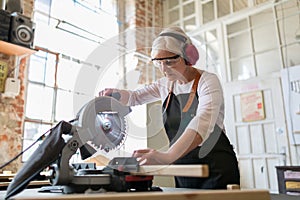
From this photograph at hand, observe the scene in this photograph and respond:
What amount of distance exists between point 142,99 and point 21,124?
2062mm

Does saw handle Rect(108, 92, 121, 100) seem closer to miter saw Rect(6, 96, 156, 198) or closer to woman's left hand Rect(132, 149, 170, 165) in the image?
miter saw Rect(6, 96, 156, 198)

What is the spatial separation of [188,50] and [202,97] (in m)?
0.15

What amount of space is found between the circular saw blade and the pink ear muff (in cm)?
27

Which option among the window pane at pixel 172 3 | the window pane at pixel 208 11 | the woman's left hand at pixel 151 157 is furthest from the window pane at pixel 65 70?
the woman's left hand at pixel 151 157

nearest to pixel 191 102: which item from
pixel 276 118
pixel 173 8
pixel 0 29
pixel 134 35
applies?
pixel 134 35

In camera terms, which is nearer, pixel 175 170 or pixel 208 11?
pixel 175 170

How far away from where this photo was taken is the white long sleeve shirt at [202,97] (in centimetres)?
73

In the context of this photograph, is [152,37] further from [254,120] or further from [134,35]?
[254,120]

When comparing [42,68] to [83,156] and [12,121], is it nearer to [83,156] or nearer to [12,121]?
[12,121]

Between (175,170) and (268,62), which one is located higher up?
(268,62)

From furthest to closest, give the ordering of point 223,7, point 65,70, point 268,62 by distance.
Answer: point 223,7 → point 268,62 → point 65,70

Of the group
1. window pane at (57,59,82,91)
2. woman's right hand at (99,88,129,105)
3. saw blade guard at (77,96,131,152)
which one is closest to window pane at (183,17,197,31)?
window pane at (57,59,82,91)

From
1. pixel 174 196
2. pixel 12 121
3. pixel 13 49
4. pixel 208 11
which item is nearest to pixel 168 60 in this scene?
pixel 174 196

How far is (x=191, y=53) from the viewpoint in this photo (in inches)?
34.7
